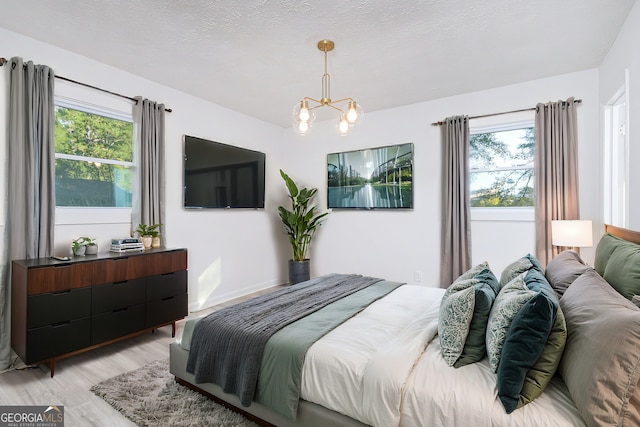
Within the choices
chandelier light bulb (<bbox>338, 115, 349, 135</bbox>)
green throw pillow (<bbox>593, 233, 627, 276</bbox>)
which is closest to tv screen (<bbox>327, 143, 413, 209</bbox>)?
chandelier light bulb (<bbox>338, 115, 349, 135</bbox>)

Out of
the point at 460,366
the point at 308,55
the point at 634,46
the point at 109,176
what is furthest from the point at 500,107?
the point at 109,176

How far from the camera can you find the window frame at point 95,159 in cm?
284

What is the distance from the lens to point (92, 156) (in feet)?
10.1

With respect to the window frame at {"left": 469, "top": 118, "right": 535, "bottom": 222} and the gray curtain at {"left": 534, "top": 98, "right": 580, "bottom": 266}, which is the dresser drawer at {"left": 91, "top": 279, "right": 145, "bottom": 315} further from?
the gray curtain at {"left": 534, "top": 98, "right": 580, "bottom": 266}

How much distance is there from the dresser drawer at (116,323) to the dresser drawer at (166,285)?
0.14m

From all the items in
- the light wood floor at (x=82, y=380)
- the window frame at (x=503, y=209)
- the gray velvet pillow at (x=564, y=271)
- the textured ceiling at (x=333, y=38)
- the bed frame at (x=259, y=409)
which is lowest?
the light wood floor at (x=82, y=380)

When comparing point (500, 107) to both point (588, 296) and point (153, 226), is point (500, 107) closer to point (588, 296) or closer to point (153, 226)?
point (588, 296)

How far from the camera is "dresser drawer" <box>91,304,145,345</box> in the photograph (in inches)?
101

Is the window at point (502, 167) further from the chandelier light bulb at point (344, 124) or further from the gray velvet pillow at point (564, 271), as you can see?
the chandelier light bulb at point (344, 124)

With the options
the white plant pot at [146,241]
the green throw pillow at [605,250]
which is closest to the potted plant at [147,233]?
the white plant pot at [146,241]

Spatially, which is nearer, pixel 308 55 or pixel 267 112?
pixel 308 55

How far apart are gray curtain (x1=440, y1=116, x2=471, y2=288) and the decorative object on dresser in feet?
9.98

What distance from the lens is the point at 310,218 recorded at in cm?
480

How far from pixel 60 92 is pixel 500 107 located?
4.39 meters
